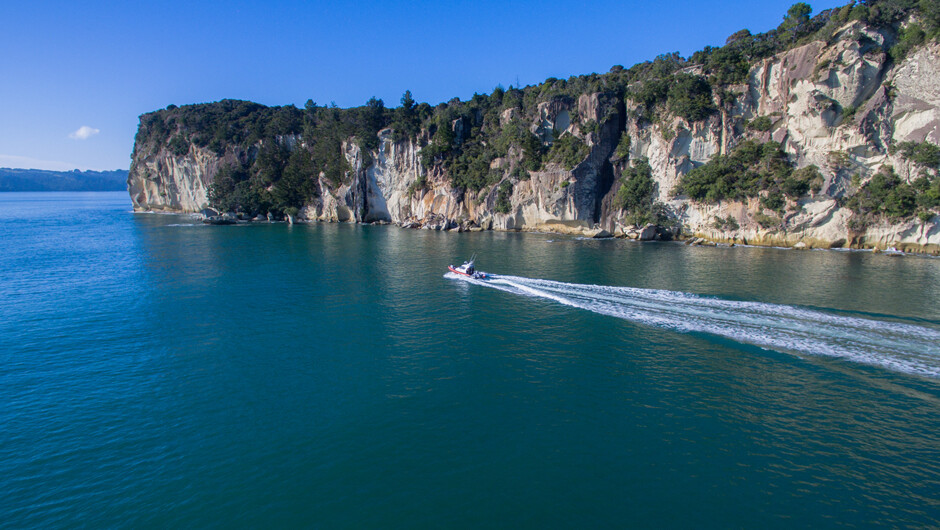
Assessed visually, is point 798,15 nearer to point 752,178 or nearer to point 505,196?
point 752,178

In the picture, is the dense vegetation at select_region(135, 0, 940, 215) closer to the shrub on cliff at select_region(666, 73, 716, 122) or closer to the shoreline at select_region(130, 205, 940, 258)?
the shrub on cliff at select_region(666, 73, 716, 122)

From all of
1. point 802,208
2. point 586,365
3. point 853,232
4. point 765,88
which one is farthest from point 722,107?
point 586,365

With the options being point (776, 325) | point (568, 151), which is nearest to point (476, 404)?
point (776, 325)

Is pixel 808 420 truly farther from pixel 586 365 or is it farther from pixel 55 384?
pixel 55 384

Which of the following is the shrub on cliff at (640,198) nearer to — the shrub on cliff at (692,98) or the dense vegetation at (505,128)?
the dense vegetation at (505,128)

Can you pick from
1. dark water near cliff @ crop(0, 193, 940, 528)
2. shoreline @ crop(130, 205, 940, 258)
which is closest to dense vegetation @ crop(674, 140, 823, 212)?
shoreline @ crop(130, 205, 940, 258)

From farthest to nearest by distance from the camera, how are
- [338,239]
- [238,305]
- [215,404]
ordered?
→ [338,239] < [238,305] < [215,404]

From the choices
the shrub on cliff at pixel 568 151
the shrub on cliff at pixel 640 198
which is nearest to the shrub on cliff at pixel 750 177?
the shrub on cliff at pixel 640 198
